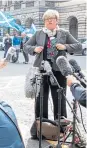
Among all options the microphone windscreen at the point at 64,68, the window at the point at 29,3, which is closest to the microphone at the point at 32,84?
the microphone windscreen at the point at 64,68

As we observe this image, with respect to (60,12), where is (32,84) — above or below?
below

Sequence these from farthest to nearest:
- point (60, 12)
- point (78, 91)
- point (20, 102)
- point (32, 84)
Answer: point (60, 12), point (20, 102), point (32, 84), point (78, 91)

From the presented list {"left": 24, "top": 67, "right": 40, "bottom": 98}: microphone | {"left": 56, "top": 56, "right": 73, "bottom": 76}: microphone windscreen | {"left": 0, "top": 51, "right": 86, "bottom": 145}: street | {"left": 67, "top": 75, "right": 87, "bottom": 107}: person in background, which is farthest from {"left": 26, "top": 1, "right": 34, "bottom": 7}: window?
{"left": 67, "top": 75, "right": 87, "bottom": 107}: person in background

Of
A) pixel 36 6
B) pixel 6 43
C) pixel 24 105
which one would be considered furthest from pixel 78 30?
pixel 24 105

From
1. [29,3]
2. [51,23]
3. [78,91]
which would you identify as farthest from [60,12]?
[78,91]

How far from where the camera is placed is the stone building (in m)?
38.8

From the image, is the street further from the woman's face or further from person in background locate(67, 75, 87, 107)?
person in background locate(67, 75, 87, 107)

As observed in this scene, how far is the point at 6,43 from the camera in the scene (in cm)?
2045

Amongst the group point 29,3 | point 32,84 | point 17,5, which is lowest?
point 32,84

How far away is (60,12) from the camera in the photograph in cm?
4200

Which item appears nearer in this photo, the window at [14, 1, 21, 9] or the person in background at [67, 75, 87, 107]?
the person in background at [67, 75, 87, 107]

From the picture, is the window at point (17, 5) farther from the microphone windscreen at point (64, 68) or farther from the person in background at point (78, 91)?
the person in background at point (78, 91)

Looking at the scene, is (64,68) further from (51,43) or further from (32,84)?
(51,43)

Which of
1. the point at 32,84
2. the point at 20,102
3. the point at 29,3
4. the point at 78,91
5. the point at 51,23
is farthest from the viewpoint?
the point at 29,3
